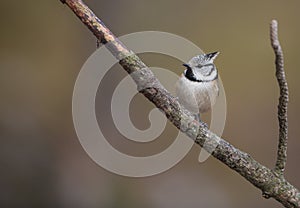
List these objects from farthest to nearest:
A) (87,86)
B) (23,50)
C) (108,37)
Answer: (23,50) < (87,86) < (108,37)

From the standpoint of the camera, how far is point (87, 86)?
130 inches

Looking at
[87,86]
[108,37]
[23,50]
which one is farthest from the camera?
[23,50]

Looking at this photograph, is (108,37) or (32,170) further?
A: (32,170)

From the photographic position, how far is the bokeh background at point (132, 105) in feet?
11.3

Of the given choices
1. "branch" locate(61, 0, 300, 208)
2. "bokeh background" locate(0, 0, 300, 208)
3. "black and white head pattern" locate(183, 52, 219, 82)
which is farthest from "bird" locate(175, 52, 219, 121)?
"bokeh background" locate(0, 0, 300, 208)

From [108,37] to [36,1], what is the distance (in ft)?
7.32

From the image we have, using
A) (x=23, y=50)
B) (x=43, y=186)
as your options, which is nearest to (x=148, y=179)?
(x=43, y=186)

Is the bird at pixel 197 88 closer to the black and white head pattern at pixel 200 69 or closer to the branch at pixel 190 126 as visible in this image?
the black and white head pattern at pixel 200 69

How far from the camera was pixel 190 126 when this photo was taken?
1535 mm

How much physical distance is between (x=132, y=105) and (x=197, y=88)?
1.60m

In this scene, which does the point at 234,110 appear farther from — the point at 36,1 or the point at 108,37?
the point at 108,37

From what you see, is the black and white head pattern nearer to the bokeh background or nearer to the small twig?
the small twig

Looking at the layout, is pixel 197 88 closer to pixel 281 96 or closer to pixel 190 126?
pixel 190 126

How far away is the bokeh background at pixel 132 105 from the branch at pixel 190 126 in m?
1.91
